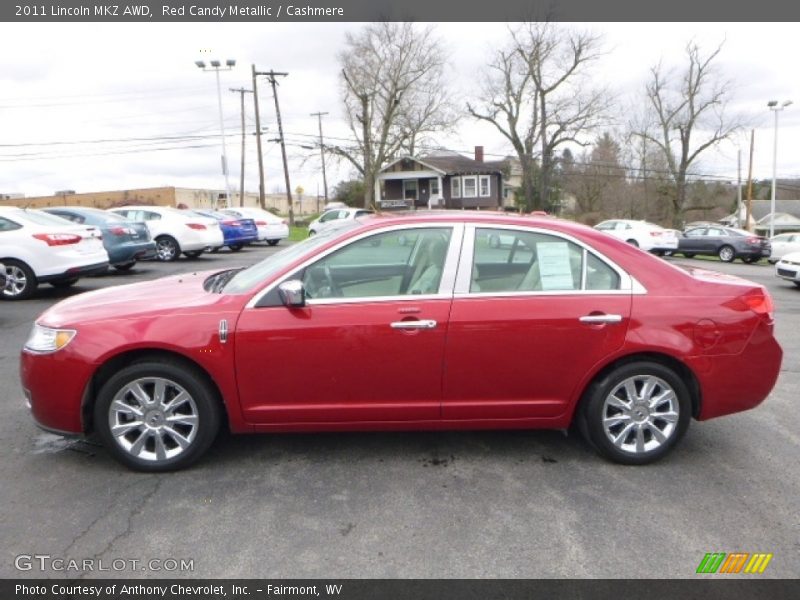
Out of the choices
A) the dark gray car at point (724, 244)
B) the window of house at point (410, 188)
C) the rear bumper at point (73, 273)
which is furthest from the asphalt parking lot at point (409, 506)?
the window of house at point (410, 188)

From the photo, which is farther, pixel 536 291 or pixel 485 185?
pixel 485 185

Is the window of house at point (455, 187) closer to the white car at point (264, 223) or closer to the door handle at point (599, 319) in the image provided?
the white car at point (264, 223)

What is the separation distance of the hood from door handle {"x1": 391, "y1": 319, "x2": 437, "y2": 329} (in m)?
1.08

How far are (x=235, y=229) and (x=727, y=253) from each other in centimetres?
1940

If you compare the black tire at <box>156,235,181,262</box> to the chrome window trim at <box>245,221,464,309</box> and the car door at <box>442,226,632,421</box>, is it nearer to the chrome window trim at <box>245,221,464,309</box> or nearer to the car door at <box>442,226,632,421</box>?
the chrome window trim at <box>245,221,464,309</box>

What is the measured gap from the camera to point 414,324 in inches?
135

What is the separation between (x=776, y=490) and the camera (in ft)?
11.1

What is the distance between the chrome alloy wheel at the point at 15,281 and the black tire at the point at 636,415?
8984 mm

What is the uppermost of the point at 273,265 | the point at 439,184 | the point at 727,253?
the point at 439,184

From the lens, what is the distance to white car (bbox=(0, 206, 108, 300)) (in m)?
8.91

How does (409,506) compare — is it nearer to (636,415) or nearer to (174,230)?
(636,415)

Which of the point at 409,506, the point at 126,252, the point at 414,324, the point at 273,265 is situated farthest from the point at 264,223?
the point at 409,506
